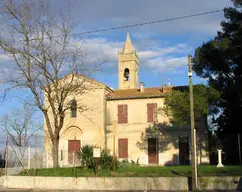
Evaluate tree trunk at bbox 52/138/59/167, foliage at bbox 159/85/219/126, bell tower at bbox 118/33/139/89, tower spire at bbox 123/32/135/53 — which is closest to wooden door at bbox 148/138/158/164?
foliage at bbox 159/85/219/126

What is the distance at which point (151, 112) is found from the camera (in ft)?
104

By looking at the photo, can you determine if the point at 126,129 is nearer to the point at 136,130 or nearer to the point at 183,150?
the point at 136,130

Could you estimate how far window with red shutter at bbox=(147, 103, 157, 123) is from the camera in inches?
1248

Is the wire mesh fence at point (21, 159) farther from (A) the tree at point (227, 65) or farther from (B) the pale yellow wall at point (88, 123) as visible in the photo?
(A) the tree at point (227, 65)

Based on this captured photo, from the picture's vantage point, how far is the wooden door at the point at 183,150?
99.5 ft

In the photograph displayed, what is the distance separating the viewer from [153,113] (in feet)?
104

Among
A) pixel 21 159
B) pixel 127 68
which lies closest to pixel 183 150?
pixel 21 159

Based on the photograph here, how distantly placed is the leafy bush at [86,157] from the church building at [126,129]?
29.3 feet

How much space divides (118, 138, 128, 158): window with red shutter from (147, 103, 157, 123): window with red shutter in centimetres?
305

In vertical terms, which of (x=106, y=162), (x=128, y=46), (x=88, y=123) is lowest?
(x=106, y=162)

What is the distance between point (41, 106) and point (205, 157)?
1492cm

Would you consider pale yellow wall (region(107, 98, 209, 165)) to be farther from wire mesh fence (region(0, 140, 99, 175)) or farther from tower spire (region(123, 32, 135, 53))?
tower spire (region(123, 32, 135, 53))

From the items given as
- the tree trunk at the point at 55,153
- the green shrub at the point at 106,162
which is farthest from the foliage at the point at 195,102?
the tree trunk at the point at 55,153

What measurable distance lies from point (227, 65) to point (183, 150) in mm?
8303
